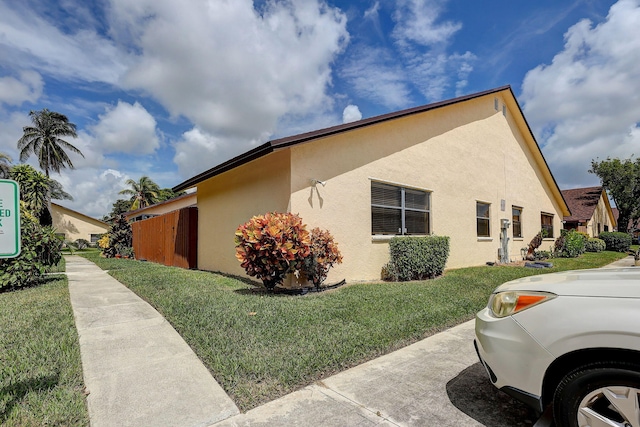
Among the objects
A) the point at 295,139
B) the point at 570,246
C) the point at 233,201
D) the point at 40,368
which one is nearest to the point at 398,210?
the point at 295,139

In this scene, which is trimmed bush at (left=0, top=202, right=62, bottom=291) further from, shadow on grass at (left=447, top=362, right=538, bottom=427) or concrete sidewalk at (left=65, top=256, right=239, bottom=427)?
shadow on grass at (left=447, top=362, right=538, bottom=427)

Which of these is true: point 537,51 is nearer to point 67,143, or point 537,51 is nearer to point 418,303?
point 418,303

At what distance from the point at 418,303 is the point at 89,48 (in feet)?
31.4

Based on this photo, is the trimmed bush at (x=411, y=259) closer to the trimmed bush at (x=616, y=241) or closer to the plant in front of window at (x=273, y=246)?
the plant in front of window at (x=273, y=246)

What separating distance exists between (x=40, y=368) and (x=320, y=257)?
178 inches

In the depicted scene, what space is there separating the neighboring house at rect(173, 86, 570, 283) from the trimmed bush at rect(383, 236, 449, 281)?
0.87ft

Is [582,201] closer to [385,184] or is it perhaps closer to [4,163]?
[385,184]

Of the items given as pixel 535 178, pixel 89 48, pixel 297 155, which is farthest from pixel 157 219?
pixel 535 178

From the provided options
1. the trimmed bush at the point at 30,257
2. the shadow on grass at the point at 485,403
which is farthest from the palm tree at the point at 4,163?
the shadow on grass at the point at 485,403

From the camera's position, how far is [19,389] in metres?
2.71

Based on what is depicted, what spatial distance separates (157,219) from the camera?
1427 centimetres

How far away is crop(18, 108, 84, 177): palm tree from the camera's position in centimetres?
3030

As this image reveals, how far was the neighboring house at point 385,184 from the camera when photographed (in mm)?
7348

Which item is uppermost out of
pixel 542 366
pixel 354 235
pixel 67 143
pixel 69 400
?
pixel 67 143
